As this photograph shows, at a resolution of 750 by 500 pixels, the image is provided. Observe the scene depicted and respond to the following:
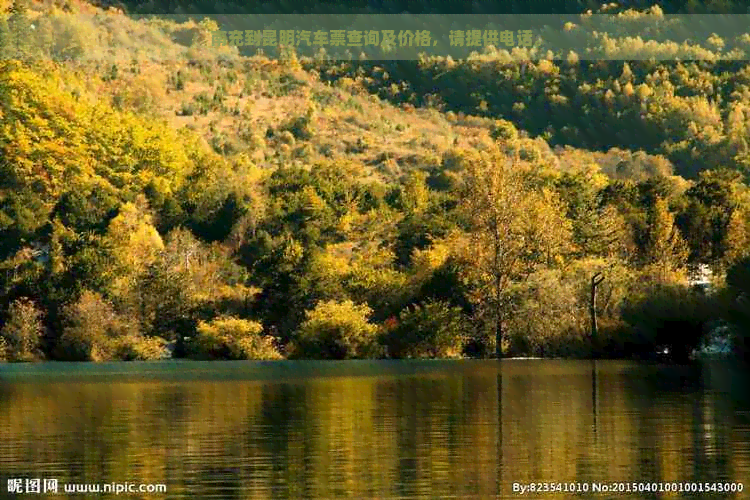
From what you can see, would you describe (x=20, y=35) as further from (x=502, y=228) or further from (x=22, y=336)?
(x=502, y=228)

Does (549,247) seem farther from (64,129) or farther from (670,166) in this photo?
(670,166)

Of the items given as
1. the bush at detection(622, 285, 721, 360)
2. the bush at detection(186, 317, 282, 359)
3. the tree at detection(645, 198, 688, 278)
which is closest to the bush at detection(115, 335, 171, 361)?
the bush at detection(186, 317, 282, 359)

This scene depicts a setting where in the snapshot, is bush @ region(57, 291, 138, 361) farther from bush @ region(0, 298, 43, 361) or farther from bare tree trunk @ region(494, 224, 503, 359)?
bare tree trunk @ region(494, 224, 503, 359)

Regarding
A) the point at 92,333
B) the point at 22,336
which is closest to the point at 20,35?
the point at 22,336

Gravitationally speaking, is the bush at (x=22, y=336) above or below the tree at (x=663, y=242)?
below

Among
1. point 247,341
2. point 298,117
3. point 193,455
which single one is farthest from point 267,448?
point 298,117

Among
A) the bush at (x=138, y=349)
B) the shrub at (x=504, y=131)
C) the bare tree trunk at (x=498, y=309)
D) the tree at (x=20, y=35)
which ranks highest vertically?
the tree at (x=20, y=35)

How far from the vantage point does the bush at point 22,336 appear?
73.9 m

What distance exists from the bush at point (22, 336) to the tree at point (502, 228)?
18.8 m

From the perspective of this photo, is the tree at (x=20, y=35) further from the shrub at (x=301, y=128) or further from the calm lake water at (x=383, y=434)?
the calm lake water at (x=383, y=434)

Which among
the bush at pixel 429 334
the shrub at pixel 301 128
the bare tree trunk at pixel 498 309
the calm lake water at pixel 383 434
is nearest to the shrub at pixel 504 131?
the shrub at pixel 301 128

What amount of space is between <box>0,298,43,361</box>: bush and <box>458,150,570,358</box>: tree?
1885 cm

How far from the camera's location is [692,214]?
8019 centimetres

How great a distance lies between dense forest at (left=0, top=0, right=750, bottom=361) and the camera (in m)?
69.1
